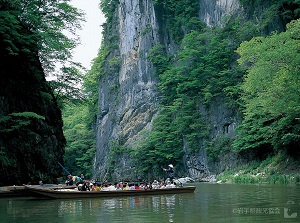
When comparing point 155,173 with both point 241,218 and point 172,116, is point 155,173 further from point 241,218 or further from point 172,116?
point 241,218

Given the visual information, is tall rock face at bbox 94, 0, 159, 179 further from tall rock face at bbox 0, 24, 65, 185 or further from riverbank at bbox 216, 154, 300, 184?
tall rock face at bbox 0, 24, 65, 185

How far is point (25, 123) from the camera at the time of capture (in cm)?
2150

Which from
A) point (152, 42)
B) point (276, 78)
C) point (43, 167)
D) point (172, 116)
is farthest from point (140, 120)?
point (276, 78)

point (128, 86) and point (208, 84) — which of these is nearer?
point (208, 84)

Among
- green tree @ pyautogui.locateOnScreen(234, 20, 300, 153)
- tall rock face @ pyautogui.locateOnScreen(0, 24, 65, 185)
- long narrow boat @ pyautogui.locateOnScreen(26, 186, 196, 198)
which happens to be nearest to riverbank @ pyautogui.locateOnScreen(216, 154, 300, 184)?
green tree @ pyautogui.locateOnScreen(234, 20, 300, 153)

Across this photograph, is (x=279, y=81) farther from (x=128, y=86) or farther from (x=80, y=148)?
(x=80, y=148)

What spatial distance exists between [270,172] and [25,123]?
17.1m

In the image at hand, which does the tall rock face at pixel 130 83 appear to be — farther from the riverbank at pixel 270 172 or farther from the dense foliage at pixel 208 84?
the riverbank at pixel 270 172

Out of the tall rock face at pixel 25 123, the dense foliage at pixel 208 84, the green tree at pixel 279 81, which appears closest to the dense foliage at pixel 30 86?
the tall rock face at pixel 25 123

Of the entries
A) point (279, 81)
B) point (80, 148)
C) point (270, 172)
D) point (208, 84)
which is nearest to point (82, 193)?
point (279, 81)

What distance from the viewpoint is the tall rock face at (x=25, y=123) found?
71.1 ft

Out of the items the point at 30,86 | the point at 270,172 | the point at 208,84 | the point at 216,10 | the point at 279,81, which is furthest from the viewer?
the point at 216,10

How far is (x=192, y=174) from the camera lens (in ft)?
137

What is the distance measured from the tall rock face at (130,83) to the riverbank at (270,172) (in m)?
10.2
